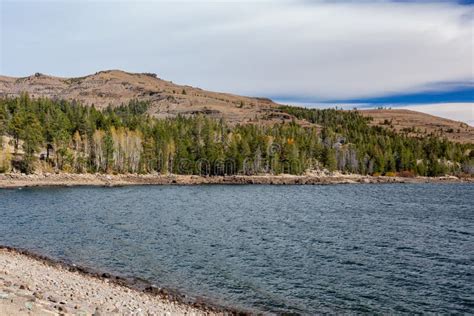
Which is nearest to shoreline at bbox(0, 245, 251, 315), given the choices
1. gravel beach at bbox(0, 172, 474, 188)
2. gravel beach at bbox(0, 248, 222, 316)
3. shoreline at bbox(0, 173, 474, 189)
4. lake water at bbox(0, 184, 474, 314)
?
gravel beach at bbox(0, 248, 222, 316)

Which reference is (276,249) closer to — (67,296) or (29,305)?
(67,296)

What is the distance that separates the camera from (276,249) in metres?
48.9

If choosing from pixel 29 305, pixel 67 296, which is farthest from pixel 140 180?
pixel 29 305

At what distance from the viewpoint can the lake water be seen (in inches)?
1313

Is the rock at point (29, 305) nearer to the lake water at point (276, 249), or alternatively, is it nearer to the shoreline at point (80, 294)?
the shoreline at point (80, 294)

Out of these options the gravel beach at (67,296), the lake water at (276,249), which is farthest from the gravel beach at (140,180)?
the gravel beach at (67,296)

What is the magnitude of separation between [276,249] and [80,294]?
82.0 ft

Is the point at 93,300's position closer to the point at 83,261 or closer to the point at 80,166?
the point at 83,261

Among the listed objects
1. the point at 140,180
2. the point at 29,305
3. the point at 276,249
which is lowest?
the point at 276,249

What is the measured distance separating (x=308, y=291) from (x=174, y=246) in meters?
20.1

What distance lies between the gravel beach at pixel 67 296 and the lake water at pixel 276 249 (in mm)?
4318

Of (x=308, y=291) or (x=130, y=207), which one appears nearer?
(x=308, y=291)

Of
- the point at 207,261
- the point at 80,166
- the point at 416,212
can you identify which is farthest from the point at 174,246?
the point at 80,166

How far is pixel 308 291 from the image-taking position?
3416 cm
